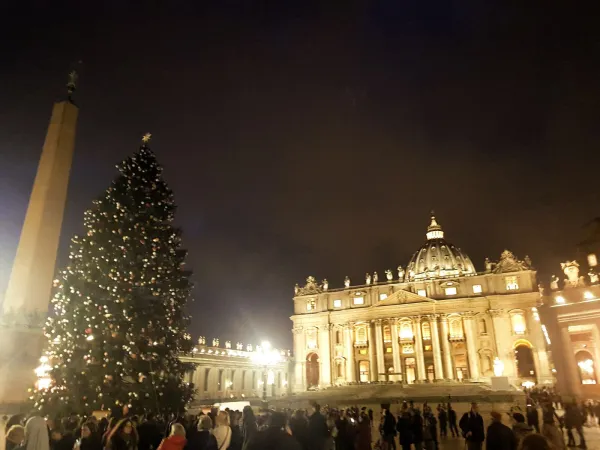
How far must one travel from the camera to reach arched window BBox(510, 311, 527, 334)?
2761 inches

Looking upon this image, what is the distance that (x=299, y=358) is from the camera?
8394 cm

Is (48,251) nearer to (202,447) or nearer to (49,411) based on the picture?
(49,411)

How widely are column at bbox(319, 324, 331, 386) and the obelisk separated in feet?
219

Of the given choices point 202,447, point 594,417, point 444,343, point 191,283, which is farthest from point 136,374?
point 444,343

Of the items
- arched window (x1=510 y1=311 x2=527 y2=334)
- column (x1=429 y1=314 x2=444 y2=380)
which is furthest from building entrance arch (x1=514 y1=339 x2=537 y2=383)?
column (x1=429 y1=314 x2=444 y2=380)

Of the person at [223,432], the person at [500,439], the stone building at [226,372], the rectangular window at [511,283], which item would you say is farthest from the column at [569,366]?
the rectangular window at [511,283]

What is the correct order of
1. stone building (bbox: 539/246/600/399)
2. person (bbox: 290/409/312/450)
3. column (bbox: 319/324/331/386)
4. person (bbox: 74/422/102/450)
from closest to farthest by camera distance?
1. person (bbox: 74/422/102/450)
2. person (bbox: 290/409/312/450)
3. stone building (bbox: 539/246/600/399)
4. column (bbox: 319/324/331/386)

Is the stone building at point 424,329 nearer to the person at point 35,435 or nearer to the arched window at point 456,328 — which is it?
the arched window at point 456,328

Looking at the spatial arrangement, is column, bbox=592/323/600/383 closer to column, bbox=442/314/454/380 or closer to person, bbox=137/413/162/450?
person, bbox=137/413/162/450

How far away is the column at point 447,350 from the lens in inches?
2840

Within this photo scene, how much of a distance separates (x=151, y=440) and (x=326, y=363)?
73.9 meters

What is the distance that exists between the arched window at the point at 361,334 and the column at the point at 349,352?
125cm

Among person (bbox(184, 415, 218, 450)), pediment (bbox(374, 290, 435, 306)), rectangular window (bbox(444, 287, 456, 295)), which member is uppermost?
rectangular window (bbox(444, 287, 456, 295))

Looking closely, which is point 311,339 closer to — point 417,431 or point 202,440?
point 417,431
